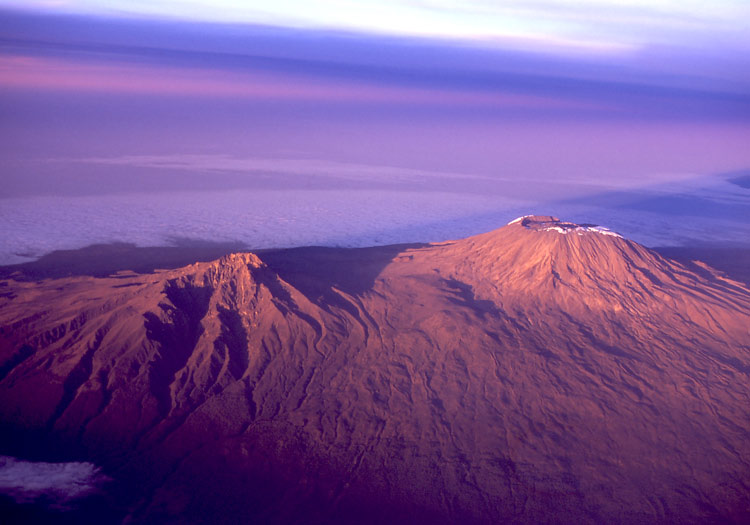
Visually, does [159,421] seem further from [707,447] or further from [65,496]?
[707,447]

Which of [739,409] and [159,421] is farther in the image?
[739,409]

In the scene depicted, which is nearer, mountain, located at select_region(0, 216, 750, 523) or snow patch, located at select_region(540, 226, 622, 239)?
mountain, located at select_region(0, 216, 750, 523)

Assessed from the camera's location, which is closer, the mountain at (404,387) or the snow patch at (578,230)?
the mountain at (404,387)

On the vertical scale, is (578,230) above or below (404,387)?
above

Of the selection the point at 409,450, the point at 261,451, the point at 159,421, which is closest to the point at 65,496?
the point at 159,421

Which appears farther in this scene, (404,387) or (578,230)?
(578,230)

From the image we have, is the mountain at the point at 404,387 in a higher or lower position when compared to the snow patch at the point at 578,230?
lower

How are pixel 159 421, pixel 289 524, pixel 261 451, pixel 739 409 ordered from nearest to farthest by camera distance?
1. pixel 289 524
2. pixel 261 451
3. pixel 159 421
4. pixel 739 409

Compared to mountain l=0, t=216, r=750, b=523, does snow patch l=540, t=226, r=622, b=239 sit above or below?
above
